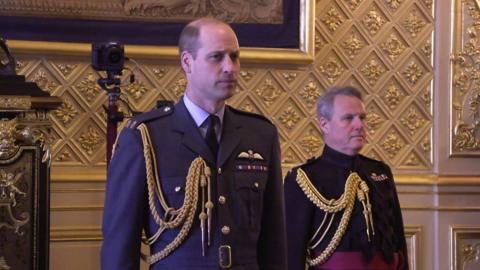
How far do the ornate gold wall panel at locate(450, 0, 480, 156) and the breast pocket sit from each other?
102 inches

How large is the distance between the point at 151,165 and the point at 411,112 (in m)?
2.68

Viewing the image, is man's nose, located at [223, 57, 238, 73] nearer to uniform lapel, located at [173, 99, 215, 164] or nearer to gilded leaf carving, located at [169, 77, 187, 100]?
uniform lapel, located at [173, 99, 215, 164]

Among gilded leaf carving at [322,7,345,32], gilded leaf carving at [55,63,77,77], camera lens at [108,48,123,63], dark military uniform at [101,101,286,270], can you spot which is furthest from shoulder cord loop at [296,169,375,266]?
gilded leaf carving at [322,7,345,32]

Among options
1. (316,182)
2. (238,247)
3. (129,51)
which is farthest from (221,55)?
(129,51)

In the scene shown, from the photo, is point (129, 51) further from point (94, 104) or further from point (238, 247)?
point (238, 247)

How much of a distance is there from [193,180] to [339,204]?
913 millimetres

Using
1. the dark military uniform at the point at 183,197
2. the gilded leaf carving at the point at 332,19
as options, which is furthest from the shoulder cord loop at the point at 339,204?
the gilded leaf carving at the point at 332,19

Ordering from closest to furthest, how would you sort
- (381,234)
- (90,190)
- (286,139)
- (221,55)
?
(221,55) → (381,234) → (90,190) → (286,139)

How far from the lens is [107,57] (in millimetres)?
3959

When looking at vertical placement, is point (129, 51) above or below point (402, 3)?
below

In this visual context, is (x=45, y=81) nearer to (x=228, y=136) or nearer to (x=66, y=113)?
(x=66, y=113)

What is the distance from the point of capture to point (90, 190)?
14.1 ft

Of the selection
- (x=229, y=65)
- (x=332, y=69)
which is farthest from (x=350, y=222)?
(x=332, y=69)

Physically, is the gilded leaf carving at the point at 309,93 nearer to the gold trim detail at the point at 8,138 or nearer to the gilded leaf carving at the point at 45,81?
the gilded leaf carving at the point at 45,81
